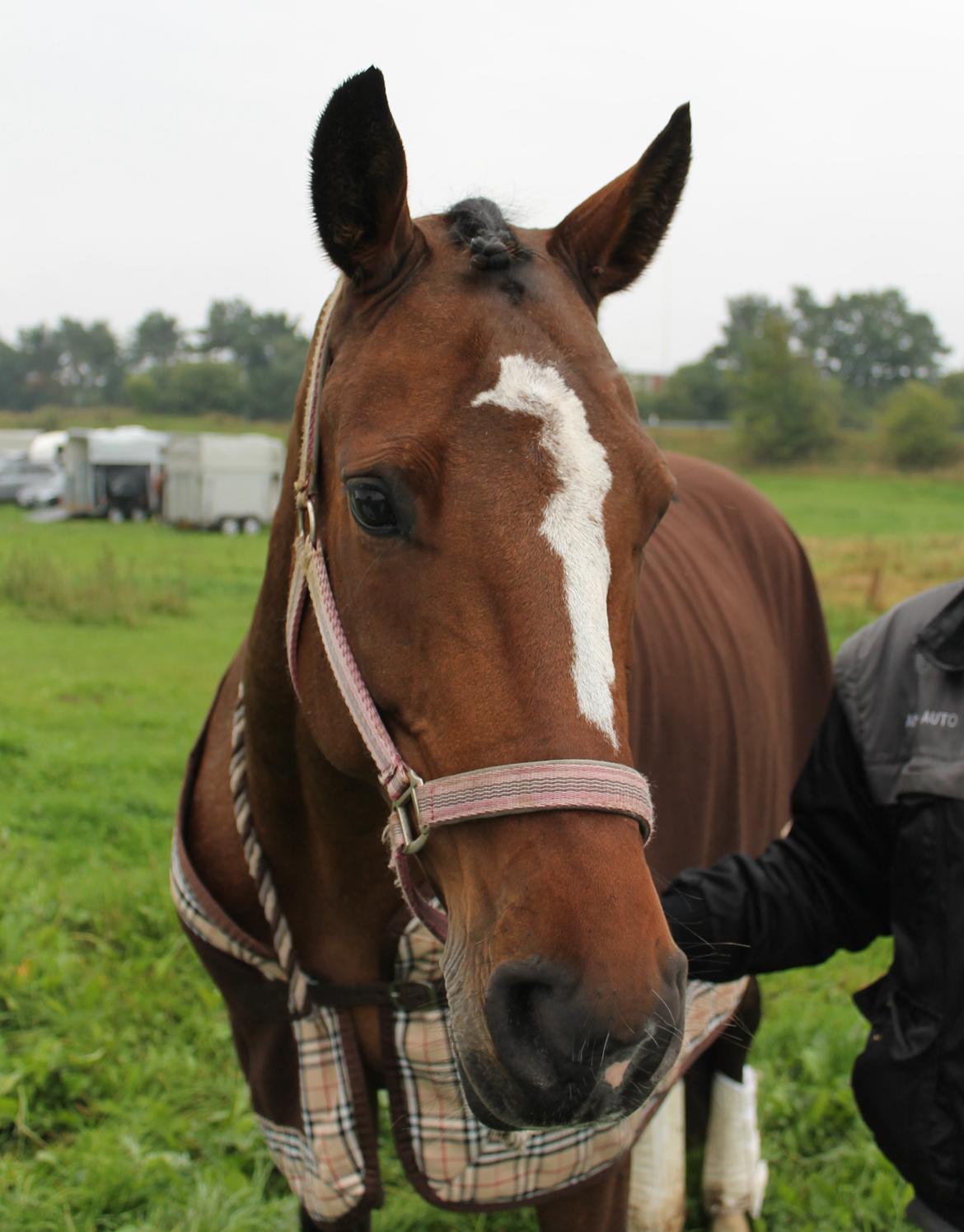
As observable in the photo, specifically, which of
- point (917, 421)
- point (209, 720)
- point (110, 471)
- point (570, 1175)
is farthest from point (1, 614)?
point (917, 421)

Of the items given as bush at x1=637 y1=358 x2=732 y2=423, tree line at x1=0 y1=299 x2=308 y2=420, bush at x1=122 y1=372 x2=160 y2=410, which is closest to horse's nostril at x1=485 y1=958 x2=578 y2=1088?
tree line at x1=0 y1=299 x2=308 y2=420

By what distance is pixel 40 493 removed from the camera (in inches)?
1147

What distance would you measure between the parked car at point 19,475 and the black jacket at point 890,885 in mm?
29827

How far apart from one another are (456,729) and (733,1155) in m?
2.40

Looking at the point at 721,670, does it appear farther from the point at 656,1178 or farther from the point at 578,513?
the point at 578,513

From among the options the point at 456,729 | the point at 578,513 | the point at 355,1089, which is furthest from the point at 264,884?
the point at 578,513

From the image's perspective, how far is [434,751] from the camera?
→ 1.54 m

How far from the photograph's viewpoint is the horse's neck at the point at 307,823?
211cm

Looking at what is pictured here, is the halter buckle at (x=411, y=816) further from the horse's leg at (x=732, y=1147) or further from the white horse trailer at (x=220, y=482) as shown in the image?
the white horse trailer at (x=220, y=482)

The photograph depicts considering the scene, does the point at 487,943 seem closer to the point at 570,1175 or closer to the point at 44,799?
the point at 570,1175

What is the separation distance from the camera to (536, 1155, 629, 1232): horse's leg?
227 centimetres

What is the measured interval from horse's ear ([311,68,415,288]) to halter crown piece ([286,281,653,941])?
17 centimetres

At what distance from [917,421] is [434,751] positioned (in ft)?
163

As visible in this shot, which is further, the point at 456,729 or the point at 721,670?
the point at 721,670
